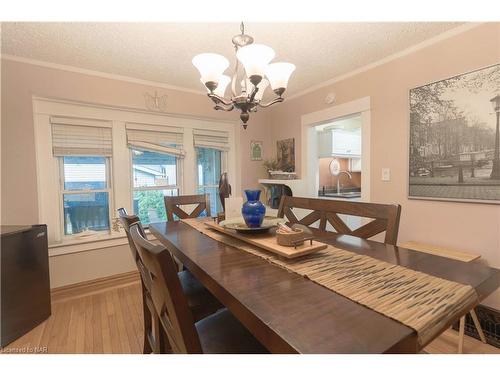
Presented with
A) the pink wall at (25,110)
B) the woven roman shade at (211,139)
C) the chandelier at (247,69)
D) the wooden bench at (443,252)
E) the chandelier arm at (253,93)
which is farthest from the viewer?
the woven roman shade at (211,139)

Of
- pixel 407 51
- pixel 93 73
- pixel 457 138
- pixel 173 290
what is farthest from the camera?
pixel 93 73

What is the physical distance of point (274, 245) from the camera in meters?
1.12

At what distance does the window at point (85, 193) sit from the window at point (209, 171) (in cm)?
109

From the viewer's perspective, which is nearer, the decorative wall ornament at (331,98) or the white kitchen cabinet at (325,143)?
the decorative wall ornament at (331,98)

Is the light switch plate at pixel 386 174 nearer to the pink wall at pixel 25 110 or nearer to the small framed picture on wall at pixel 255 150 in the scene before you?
the small framed picture on wall at pixel 255 150

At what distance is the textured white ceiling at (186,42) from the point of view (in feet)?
5.77

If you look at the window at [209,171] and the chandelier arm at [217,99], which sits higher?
the chandelier arm at [217,99]

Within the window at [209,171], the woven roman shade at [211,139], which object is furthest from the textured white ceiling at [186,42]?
the window at [209,171]

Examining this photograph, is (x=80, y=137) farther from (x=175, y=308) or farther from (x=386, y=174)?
(x=386, y=174)

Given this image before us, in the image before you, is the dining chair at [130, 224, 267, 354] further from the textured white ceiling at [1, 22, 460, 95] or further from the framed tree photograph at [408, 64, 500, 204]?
the framed tree photograph at [408, 64, 500, 204]

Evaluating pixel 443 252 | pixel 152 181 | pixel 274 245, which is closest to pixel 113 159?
pixel 152 181

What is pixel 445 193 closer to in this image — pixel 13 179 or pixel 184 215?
pixel 184 215

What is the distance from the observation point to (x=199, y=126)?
3.20 m

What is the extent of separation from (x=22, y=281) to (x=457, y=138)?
3.42 metres
